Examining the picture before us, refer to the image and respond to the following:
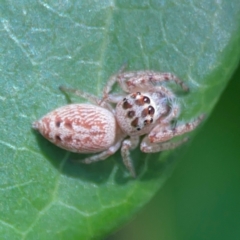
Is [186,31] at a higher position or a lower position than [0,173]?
higher

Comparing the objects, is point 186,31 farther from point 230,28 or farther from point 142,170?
point 142,170

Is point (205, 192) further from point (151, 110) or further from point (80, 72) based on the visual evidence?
point (80, 72)

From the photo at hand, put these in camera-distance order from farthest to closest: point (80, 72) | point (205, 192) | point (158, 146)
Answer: point (205, 192), point (158, 146), point (80, 72)

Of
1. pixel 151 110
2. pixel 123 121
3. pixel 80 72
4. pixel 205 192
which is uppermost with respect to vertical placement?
pixel 80 72

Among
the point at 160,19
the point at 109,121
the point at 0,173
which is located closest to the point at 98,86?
the point at 109,121

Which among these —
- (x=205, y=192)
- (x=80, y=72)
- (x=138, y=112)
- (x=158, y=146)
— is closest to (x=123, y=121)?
(x=138, y=112)

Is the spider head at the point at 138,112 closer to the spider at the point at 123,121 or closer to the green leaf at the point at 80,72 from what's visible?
the spider at the point at 123,121

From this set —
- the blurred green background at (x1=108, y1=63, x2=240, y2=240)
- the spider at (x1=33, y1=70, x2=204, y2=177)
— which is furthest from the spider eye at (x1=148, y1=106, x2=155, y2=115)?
the blurred green background at (x1=108, y1=63, x2=240, y2=240)
